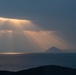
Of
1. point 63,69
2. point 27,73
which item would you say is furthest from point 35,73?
point 63,69

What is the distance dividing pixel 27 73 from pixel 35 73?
1.12 m

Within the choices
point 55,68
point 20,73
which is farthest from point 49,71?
point 20,73

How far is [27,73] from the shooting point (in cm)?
4588

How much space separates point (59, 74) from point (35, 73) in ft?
11.7

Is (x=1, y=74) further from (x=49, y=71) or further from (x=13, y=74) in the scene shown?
(x=49, y=71)

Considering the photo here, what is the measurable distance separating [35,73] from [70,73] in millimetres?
5256

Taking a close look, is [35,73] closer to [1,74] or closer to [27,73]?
[27,73]

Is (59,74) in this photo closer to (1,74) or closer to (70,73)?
(70,73)

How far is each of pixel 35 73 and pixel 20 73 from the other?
2193mm

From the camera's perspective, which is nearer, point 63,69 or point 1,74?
point 1,74

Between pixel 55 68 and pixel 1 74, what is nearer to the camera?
pixel 1 74

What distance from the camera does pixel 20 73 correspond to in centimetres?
4519

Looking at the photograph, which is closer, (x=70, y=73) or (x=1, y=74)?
(x=1, y=74)

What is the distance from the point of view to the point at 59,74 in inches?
1847
